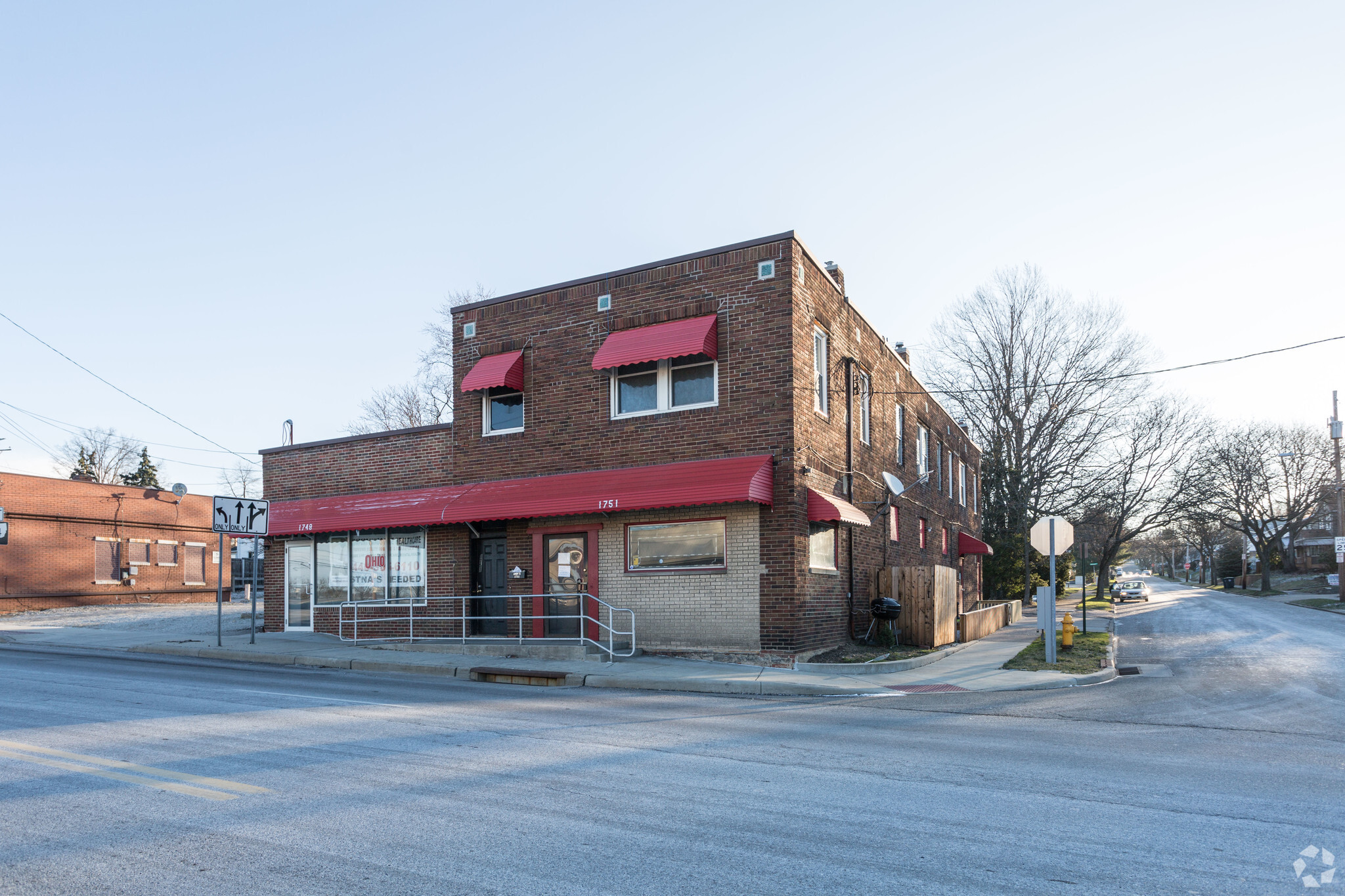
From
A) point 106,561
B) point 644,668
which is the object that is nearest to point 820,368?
point 644,668

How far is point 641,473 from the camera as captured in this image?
16844mm

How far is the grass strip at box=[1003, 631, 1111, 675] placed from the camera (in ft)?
51.5

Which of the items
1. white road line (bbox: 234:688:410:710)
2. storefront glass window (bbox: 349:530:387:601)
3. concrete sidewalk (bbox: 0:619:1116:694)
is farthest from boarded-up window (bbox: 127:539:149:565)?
white road line (bbox: 234:688:410:710)

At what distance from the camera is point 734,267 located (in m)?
16.8

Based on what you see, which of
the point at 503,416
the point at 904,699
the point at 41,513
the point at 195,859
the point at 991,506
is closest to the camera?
the point at 195,859

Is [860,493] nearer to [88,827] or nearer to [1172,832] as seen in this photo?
[1172,832]

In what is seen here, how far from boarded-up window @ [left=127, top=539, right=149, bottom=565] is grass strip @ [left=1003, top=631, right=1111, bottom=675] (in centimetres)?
3439

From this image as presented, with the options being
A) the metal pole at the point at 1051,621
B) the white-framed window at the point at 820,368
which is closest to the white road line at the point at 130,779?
the white-framed window at the point at 820,368

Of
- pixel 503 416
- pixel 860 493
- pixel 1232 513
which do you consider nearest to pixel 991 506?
pixel 860 493

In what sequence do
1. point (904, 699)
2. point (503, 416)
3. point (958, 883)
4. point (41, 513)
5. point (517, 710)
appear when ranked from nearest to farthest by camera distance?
point (958, 883), point (517, 710), point (904, 699), point (503, 416), point (41, 513)

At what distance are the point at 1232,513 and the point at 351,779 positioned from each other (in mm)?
78018

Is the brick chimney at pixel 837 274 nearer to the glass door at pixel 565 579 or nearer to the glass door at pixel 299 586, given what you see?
the glass door at pixel 565 579

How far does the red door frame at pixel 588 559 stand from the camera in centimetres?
1748

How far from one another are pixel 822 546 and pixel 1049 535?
411cm
